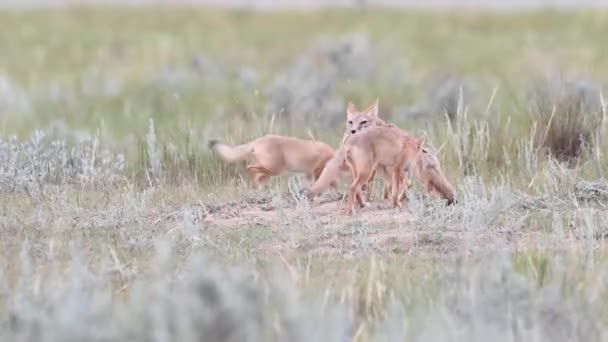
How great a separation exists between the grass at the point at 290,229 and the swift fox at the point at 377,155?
0.53 ft

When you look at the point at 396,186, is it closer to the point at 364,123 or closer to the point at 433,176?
the point at 433,176

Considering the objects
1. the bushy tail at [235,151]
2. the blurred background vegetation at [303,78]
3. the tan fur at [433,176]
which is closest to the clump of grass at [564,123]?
the blurred background vegetation at [303,78]

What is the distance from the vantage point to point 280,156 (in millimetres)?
9609

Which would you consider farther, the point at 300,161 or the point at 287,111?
the point at 287,111

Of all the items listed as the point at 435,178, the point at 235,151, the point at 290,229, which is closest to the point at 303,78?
the point at 235,151

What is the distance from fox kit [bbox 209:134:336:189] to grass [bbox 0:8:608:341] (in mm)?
182

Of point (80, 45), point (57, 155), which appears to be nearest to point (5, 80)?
point (80, 45)

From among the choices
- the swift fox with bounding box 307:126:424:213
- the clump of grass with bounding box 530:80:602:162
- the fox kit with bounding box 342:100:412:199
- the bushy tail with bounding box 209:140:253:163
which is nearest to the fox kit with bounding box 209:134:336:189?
the bushy tail with bounding box 209:140:253:163

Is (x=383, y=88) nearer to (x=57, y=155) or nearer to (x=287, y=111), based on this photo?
(x=287, y=111)

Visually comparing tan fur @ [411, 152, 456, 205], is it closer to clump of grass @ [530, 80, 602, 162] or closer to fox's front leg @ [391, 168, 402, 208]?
fox's front leg @ [391, 168, 402, 208]

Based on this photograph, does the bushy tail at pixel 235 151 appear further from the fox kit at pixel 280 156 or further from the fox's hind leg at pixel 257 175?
the fox's hind leg at pixel 257 175

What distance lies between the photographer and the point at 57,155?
988 centimetres

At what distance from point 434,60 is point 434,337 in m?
17.5

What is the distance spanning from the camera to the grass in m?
5.17
